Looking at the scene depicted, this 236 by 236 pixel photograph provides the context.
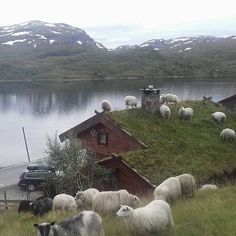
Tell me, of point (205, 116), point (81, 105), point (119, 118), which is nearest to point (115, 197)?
point (119, 118)

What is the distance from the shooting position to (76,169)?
26.0 metres

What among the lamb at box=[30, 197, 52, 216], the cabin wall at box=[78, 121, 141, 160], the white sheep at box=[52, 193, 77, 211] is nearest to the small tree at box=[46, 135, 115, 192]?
the cabin wall at box=[78, 121, 141, 160]

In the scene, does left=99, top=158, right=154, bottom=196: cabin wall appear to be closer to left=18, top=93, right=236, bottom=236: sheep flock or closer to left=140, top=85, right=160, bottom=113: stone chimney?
left=18, top=93, right=236, bottom=236: sheep flock

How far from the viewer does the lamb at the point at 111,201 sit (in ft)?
50.6

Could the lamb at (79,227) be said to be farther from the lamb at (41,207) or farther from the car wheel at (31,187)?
the car wheel at (31,187)

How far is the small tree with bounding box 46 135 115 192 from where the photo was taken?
25.6 m

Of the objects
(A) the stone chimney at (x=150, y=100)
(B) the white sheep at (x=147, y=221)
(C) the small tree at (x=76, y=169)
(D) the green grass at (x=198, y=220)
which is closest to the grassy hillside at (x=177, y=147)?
(A) the stone chimney at (x=150, y=100)

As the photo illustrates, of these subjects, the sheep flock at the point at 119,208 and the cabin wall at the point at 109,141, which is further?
the cabin wall at the point at 109,141

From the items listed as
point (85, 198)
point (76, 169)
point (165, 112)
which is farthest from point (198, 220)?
point (165, 112)

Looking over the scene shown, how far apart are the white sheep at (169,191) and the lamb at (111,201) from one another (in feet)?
2.72

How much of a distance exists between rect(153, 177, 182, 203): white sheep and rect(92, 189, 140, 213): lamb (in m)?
0.83

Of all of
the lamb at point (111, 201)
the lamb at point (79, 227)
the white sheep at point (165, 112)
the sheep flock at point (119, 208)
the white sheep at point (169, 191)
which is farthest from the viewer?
the white sheep at point (165, 112)

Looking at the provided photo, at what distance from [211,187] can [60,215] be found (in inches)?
268

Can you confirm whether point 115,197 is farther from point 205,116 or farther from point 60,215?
point 205,116
